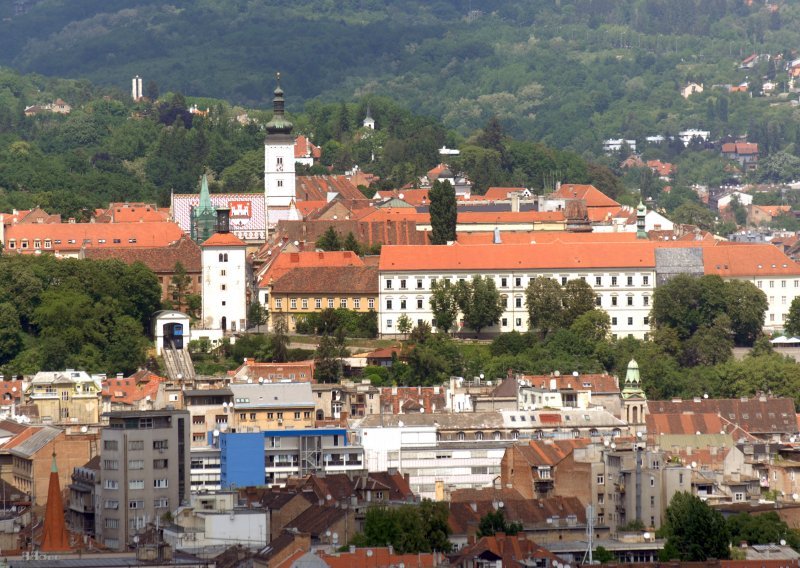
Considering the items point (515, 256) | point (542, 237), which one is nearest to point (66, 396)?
point (515, 256)

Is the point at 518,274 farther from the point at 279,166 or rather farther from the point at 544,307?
the point at 279,166

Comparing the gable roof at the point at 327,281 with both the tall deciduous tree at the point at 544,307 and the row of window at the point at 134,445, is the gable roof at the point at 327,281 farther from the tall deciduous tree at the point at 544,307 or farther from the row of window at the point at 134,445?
the row of window at the point at 134,445

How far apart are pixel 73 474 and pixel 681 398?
2675 centimetres

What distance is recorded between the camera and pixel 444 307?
10006cm

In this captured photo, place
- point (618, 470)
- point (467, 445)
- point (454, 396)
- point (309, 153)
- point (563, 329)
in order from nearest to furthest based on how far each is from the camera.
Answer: point (618, 470), point (467, 445), point (454, 396), point (563, 329), point (309, 153)

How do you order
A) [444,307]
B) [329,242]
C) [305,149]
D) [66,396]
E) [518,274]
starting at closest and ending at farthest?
[66,396], [444,307], [518,274], [329,242], [305,149]

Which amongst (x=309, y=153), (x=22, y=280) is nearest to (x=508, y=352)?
(x=22, y=280)

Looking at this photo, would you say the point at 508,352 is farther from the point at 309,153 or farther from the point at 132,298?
the point at 309,153

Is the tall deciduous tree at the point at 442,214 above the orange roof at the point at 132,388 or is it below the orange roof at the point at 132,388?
above

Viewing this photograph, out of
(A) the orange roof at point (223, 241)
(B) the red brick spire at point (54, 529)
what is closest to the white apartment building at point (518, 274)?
(A) the orange roof at point (223, 241)

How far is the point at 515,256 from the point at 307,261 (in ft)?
25.9

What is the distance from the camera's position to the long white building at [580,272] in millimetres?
101688

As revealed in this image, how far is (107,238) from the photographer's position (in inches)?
4412

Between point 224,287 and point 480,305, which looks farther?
point 224,287
